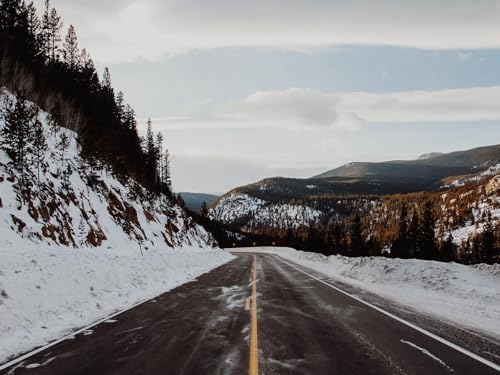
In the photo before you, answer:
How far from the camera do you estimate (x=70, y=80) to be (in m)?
54.7

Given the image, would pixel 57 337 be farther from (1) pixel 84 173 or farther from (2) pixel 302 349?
(1) pixel 84 173

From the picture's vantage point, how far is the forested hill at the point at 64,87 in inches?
1459

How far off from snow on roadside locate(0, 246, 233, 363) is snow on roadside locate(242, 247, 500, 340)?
8.87 meters

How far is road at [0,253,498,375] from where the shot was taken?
18.0ft

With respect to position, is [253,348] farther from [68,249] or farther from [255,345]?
[68,249]

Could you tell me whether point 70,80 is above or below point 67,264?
above

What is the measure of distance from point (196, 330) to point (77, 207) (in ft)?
72.2

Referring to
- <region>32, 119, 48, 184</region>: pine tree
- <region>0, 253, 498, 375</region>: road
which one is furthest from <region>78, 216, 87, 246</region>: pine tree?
<region>0, 253, 498, 375</region>: road

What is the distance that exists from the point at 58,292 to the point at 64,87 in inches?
1939

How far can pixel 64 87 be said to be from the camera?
5103 cm

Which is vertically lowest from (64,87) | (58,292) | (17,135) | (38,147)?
(58,292)

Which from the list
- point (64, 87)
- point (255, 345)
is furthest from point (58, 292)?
point (64, 87)

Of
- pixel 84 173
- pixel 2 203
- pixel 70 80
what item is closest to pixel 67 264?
pixel 2 203

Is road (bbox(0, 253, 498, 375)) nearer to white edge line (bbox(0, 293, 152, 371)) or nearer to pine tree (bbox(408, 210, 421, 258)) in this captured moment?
white edge line (bbox(0, 293, 152, 371))
